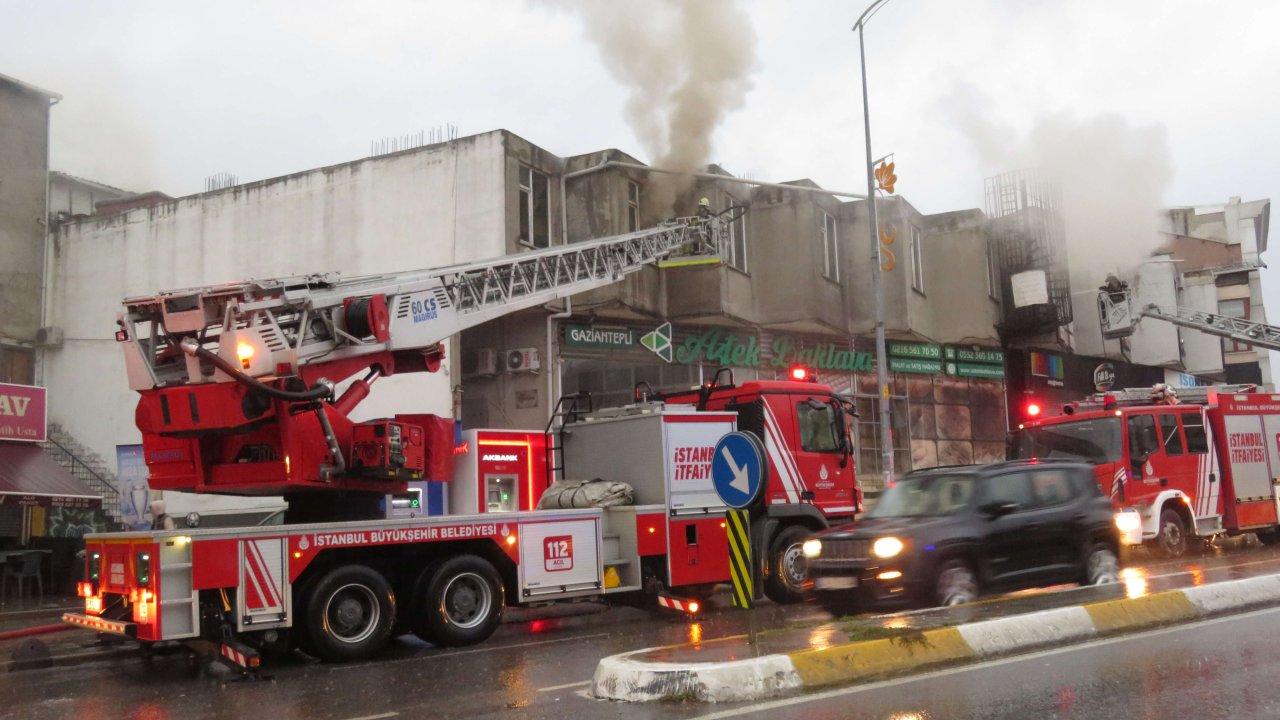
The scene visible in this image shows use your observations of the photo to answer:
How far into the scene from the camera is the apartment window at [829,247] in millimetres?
28812

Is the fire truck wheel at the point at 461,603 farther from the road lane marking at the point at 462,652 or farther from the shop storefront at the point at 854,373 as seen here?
the shop storefront at the point at 854,373

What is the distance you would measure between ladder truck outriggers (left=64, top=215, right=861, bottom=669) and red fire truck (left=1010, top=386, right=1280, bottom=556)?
5.24 m

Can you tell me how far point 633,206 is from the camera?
80.6 ft

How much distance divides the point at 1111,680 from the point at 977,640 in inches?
44.2

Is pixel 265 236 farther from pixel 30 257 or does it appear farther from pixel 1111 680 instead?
pixel 1111 680

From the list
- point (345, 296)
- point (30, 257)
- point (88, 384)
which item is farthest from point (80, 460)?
point (345, 296)

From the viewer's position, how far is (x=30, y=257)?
86.6ft

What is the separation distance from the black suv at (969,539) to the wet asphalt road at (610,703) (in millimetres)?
595

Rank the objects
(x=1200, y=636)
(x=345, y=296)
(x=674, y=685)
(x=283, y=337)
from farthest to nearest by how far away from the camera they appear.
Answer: (x=345, y=296), (x=283, y=337), (x=1200, y=636), (x=674, y=685)

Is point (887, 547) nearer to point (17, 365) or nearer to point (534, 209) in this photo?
point (534, 209)

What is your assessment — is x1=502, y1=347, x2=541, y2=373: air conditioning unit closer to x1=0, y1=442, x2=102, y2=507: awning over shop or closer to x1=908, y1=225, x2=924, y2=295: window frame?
x1=0, y1=442, x2=102, y2=507: awning over shop

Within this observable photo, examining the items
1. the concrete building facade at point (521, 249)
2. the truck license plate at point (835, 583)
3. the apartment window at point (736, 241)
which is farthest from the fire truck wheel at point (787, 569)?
the apartment window at point (736, 241)

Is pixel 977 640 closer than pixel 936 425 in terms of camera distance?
Yes

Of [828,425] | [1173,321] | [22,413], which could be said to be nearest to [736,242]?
[828,425]
